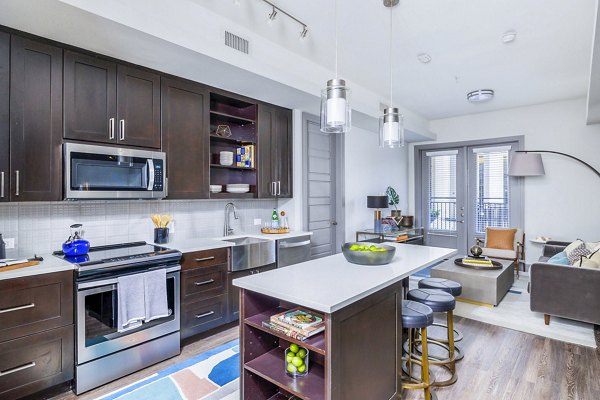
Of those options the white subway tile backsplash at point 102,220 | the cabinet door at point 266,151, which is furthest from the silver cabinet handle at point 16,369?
the cabinet door at point 266,151

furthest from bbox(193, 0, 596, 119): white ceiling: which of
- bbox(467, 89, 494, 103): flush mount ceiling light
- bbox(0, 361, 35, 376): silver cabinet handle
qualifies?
bbox(0, 361, 35, 376): silver cabinet handle

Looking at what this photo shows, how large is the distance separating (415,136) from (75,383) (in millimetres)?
6139

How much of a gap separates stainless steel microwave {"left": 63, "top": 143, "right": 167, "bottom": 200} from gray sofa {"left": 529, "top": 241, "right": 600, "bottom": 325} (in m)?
3.80

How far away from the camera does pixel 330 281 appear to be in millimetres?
1859

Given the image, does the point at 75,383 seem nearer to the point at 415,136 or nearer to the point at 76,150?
the point at 76,150

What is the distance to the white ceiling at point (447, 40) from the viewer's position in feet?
8.95

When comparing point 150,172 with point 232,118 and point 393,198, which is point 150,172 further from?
point 393,198

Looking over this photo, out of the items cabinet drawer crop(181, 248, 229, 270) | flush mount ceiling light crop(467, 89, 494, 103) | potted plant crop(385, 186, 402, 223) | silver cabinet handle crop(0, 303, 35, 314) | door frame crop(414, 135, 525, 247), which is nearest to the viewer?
silver cabinet handle crop(0, 303, 35, 314)

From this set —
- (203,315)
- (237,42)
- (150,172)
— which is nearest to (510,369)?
(203,315)

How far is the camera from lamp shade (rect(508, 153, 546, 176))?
5.48 m

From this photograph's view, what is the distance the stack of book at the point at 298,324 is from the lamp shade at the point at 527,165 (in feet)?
17.3

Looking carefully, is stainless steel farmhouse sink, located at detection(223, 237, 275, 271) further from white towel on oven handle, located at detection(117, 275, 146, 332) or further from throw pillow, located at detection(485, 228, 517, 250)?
throw pillow, located at detection(485, 228, 517, 250)

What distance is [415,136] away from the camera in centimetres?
647

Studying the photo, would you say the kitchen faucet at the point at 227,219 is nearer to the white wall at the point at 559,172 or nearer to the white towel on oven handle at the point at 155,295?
the white towel on oven handle at the point at 155,295
